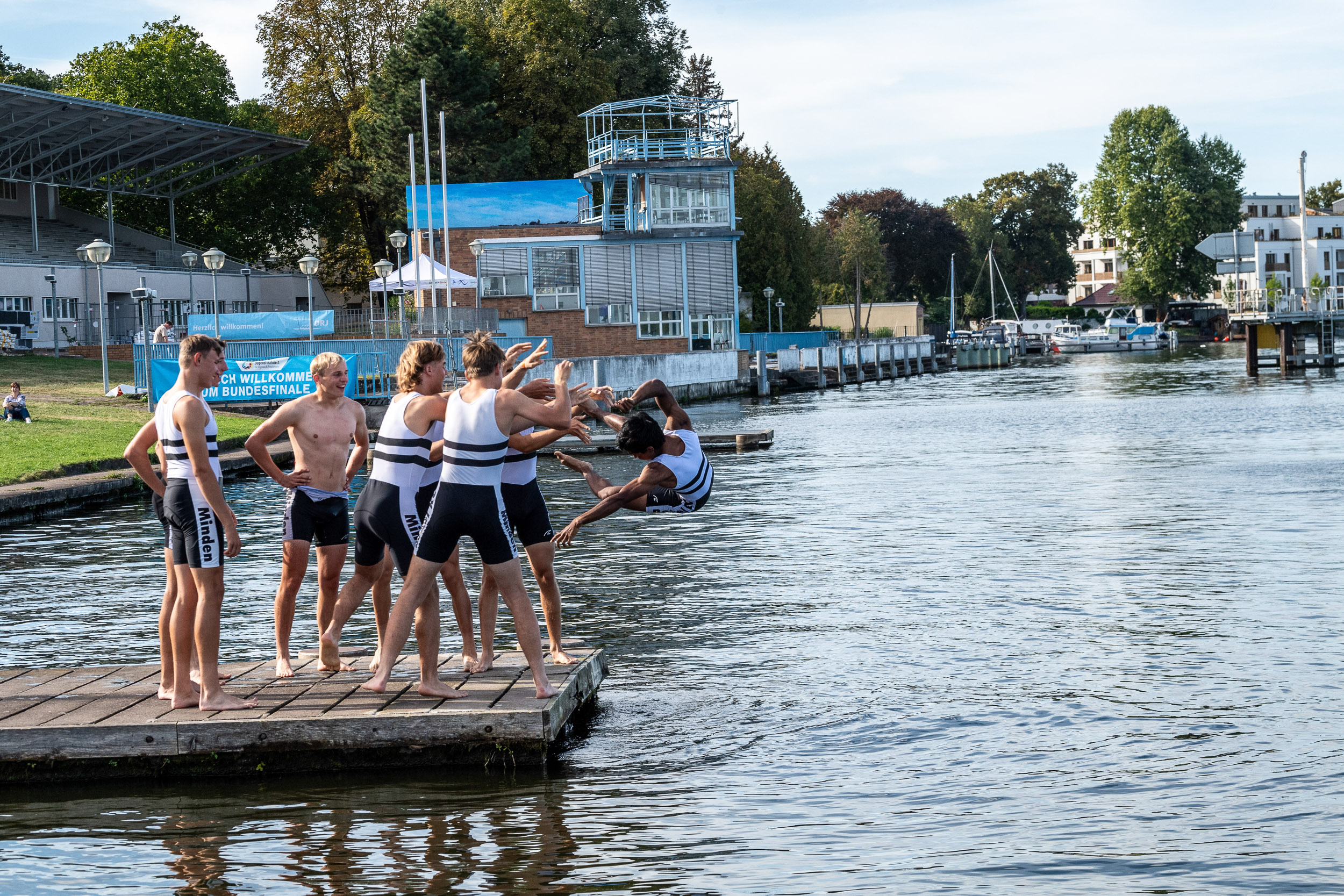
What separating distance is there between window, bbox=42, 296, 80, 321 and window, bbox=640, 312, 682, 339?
23490mm

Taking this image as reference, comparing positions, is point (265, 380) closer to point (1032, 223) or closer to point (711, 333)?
point (711, 333)

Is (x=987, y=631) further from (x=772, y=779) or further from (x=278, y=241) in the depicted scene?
(x=278, y=241)

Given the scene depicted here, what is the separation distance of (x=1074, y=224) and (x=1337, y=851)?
14027cm

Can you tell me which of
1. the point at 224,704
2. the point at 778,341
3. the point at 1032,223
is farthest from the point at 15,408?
the point at 1032,223

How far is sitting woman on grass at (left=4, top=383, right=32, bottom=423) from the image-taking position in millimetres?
31969

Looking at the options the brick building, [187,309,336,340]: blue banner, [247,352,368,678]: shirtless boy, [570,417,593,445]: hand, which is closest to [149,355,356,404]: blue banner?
[187,309,336,340]: blue banner

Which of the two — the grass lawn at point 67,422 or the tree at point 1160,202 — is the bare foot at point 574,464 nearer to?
the grass lawn at point 67,422

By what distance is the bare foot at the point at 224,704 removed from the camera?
8.70 meters

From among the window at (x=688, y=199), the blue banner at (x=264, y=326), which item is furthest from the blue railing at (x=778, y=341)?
the blue banner at (x=264, y=326)

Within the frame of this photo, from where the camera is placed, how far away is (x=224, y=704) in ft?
28.7

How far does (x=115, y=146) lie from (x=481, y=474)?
64987 millimetres

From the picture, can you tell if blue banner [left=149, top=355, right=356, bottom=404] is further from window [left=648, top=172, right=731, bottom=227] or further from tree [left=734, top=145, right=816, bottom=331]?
tree [left=734, top=145, right=816, bottom=331]

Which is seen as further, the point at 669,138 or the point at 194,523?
the point at 669,138

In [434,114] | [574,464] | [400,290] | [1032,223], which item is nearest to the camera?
[574,464]
